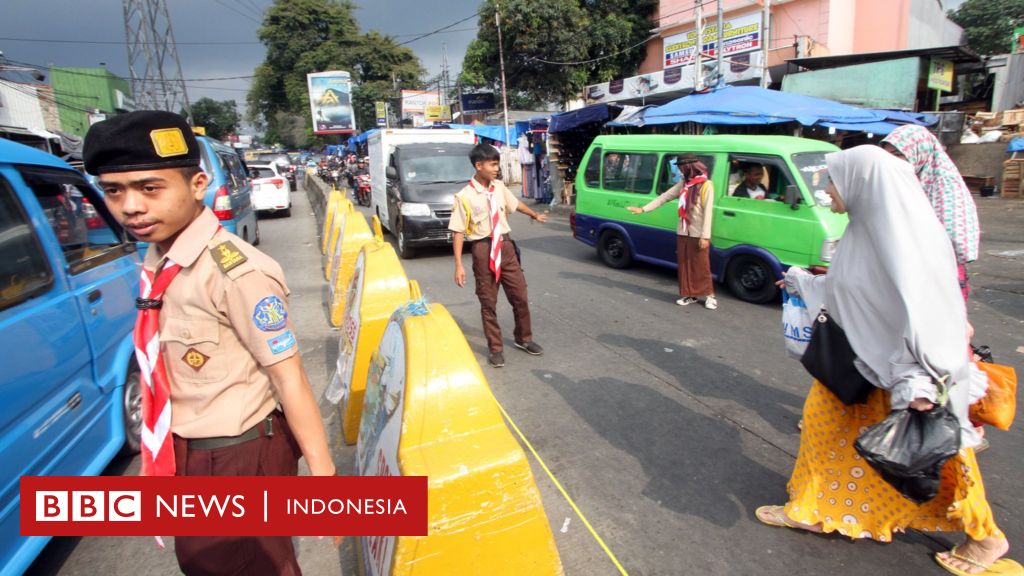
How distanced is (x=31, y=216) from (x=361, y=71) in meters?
51.8

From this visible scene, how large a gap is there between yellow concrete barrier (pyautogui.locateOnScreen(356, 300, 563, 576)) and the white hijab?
1.36 meters

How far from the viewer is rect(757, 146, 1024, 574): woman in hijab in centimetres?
180

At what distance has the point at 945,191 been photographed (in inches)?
114

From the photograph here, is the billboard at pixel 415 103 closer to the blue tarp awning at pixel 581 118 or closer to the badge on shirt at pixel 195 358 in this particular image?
the blue tarp awning at pixel 581 118

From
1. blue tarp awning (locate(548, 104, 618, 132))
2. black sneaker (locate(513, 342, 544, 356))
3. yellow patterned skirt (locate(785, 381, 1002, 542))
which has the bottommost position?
black sneaker (locate(513, 342, 544, 356))

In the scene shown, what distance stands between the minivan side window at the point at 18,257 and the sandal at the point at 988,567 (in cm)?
405

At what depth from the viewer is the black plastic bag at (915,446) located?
5.77 ft

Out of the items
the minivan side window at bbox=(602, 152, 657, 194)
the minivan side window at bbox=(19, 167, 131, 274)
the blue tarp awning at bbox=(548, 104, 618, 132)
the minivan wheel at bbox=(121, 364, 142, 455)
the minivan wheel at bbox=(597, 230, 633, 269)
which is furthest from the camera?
the blue tarp awning at bbox=(548, 104, 618, 132)

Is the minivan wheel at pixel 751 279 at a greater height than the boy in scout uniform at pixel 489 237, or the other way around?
the boy in scout uniform at pixel 489 237

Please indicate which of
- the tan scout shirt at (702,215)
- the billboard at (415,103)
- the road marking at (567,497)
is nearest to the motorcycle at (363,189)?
the tan scout shirt at (702,215)

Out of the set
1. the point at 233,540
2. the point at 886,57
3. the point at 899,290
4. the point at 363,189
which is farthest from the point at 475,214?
the point at 886,57

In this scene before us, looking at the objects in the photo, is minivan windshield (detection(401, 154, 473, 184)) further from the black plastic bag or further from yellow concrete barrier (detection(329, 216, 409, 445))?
the black plastic bag

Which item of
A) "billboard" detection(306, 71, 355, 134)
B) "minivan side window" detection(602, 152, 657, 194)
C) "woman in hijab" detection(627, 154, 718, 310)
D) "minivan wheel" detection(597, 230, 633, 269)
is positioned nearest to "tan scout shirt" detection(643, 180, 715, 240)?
"woman in hijab" detection(627, 154, 718, 310)

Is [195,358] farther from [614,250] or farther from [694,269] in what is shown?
[614,250]
